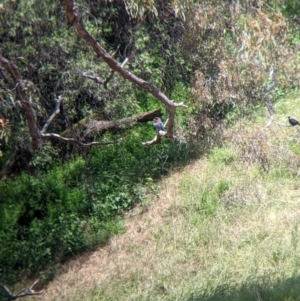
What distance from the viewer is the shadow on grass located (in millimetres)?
7531

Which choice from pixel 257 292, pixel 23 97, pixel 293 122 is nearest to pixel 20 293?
pixel 23 97

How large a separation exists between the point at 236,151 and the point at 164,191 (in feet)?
4.93

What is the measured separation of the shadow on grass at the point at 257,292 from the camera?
753 centimetres

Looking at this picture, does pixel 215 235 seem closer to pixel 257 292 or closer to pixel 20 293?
pixel 20 293

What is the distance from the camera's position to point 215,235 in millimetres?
11047

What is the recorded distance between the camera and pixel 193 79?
A: 1407cm

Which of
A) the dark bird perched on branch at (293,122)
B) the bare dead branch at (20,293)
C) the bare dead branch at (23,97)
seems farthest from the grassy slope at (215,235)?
the bare dead branch at (23,97)

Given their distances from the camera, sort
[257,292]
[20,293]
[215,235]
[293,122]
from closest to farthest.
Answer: [257,292] → [20,293] → [215,235] → [293,122]

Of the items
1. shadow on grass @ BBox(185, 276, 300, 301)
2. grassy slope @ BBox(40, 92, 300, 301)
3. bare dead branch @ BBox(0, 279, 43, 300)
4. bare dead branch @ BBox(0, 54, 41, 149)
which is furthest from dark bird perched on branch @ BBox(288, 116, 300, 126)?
bare dead branch @ BBox(0, 279, 43, 300)

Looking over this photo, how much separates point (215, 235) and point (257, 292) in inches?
128

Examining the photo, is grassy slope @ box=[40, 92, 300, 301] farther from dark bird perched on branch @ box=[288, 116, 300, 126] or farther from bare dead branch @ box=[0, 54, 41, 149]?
bare dead branch @ box=[0, 54, 41, 149]

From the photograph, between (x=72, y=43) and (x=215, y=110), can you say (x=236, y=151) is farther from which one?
(x=72, y=43)

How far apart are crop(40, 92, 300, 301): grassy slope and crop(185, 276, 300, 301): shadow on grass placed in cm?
3

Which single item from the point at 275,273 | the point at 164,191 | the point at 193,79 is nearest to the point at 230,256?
the point at 275,273
